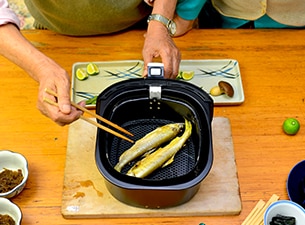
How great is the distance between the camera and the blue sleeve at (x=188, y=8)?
5.53ft

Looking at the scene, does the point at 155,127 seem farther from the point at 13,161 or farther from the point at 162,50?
the point at 13,161

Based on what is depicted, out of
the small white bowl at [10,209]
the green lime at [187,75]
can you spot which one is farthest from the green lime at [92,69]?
the small white bowl at [10,209]

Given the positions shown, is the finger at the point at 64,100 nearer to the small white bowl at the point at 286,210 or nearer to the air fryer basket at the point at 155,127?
the air fryer basket at the point at 155,127

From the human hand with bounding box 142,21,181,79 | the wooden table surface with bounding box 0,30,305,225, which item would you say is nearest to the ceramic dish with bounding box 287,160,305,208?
the wooden table surface with bounding box 0,30,305,225

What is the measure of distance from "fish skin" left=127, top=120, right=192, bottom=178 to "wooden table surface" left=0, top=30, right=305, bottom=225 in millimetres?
152

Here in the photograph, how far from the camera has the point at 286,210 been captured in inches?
48.6

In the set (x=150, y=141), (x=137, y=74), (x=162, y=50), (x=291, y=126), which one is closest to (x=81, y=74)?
(x=137, y=74)

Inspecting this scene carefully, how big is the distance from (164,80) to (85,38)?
1.80ft

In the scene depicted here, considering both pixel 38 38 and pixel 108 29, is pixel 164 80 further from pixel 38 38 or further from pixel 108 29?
pixel 38 38

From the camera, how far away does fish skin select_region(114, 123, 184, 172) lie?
129cm

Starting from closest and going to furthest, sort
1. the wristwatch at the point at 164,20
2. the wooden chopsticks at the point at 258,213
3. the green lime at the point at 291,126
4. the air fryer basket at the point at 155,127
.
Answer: the air fryer basket at the point at 155,127
the wooden chopsticks at the point at 258,213
the green lime at the point at 291,126
the wristwatch at the point at 164,20

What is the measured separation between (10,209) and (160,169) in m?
0.44

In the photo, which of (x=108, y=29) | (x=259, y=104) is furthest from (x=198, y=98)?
(x=108, y=29)

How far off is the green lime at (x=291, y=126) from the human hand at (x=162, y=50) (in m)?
0.40
